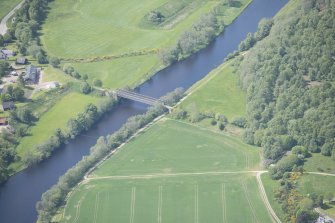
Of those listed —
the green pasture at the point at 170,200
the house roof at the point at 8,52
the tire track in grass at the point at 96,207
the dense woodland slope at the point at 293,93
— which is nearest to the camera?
the green pasture at the point at 170,200

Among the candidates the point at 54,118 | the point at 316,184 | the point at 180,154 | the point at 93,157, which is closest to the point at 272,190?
the point at 316,184

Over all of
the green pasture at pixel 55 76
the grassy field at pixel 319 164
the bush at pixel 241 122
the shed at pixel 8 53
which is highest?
the shed at pixel 8 53

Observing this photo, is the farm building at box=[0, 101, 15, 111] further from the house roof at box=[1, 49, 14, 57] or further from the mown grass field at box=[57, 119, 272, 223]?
the mown grass field at box=[57, 119, 272, 223]

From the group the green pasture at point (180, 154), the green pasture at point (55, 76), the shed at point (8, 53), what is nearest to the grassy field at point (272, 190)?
the green pasture at point (180, 154)

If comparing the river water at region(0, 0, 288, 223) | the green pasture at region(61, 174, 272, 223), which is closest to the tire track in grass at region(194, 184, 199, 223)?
the green pasture at region(61, 174, 272, 223)

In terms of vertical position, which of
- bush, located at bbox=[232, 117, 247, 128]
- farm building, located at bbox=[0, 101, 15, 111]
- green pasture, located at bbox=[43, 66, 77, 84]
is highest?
green pasture, located at bbox=[43, 66, 77, 84]

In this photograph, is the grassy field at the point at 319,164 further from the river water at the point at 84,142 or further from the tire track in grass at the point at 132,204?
the river water at the point at 84,142

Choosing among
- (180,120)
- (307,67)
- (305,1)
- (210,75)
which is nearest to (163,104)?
(180,120)
